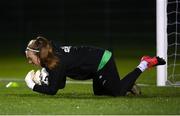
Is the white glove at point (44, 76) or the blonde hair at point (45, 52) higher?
the blonde hair at point (45, 52)

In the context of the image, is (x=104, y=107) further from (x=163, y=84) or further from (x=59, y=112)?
(x=163, y=84)

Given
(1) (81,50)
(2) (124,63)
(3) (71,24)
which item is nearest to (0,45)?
(3) (71,24)

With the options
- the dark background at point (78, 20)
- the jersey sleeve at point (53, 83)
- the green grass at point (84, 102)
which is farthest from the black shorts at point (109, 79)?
the dark background at point (78, 20)

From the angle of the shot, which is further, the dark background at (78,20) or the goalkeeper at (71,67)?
the dark background at (78,20)

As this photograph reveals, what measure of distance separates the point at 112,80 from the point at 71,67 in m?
0.54

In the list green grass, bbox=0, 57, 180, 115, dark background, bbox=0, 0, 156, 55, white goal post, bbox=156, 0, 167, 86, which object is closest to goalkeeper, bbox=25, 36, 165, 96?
green grass, bbox=0, 57, 180, 115

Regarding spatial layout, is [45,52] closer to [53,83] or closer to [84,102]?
[53,83]

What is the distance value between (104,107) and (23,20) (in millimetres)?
14018

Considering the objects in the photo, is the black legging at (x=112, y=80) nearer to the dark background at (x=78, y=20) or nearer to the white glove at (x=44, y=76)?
the white glove at (x=44, y=76)

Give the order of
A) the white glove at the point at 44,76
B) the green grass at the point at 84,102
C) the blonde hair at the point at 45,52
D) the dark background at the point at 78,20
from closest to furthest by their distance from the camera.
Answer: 1. the green grass at the point at 84,102
2. the blonde hair at the point at 45,52
3. the white glove at the point at 44,76
4. the dark background at the point at 78,20

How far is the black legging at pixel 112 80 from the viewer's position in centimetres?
916

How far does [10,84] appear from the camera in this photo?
35.8 ft

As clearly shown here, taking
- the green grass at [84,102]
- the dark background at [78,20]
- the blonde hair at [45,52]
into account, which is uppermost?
the blonde hair at [45,52]

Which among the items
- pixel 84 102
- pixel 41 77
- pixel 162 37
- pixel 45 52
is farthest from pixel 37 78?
pixel 162 37
